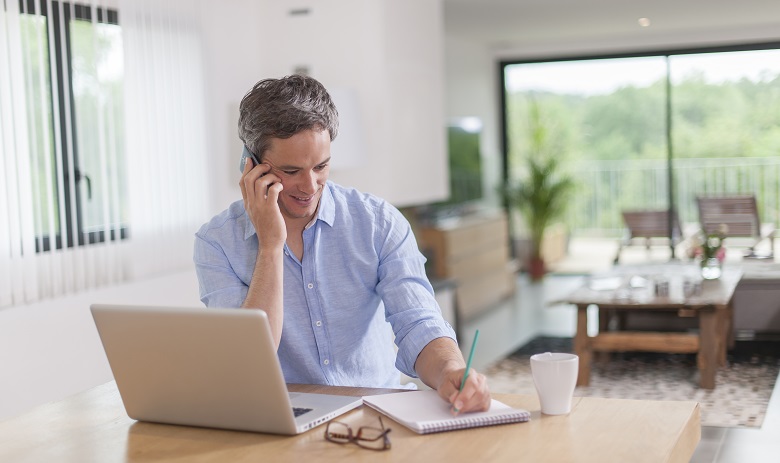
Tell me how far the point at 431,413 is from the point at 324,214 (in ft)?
1.94

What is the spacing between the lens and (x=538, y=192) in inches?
364

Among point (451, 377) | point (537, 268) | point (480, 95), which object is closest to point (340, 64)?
point (451, 377)

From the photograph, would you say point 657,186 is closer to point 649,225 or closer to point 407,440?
point 649,225

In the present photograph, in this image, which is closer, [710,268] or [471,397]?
[471,397]

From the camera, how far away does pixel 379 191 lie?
5250 mm

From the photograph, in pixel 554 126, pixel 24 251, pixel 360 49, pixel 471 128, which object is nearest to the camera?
pixel 24 251

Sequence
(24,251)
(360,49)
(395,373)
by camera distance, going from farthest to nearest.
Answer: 1. (360,49)
2. (24,251)
3. (395,373)

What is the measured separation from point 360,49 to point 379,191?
2.57ft

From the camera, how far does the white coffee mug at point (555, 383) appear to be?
1591 millimetres

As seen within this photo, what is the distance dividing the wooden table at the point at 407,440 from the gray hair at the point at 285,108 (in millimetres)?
586

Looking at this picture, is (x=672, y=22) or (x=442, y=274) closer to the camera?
(x=442, y=274)

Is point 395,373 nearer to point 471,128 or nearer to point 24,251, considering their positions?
point 24,251

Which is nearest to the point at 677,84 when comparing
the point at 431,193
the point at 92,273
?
the point at 431,193

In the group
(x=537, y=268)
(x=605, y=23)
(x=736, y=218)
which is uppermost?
(x=605, y=23)
